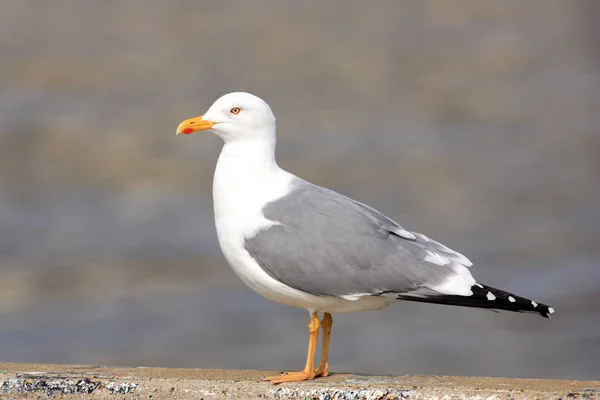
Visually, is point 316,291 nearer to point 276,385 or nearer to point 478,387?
point 276,385

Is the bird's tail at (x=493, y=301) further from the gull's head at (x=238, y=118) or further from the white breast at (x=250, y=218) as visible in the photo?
the gull's head at (x=238, y=118)

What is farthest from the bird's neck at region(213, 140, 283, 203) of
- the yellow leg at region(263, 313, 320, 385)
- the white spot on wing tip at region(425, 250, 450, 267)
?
the white spot on wing tip at region(425, 250, 450, 267)

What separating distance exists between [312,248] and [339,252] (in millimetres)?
93

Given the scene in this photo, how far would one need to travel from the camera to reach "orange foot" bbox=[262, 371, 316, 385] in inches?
126

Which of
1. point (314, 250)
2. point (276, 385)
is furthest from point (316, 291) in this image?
point (276, 385)

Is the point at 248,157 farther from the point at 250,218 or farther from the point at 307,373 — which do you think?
the point at 307,373

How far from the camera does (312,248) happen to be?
3363 millimetres

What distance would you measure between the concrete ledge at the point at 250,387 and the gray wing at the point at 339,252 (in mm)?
321

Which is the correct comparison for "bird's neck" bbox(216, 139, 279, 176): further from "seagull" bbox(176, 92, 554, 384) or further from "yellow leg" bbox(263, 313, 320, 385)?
"yellow leg" bbox(263, 313, 320, 385)

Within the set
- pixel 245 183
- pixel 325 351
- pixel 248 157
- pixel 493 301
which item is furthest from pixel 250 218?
pixel 493 301

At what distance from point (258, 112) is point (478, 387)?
1258mm

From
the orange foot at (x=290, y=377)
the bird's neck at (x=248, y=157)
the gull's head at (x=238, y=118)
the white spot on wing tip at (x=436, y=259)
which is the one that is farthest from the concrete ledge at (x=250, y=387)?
the gull's head at (x=238, y=118)

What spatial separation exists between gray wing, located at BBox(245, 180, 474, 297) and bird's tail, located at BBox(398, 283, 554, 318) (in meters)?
0.06

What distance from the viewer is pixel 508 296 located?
3.19m
